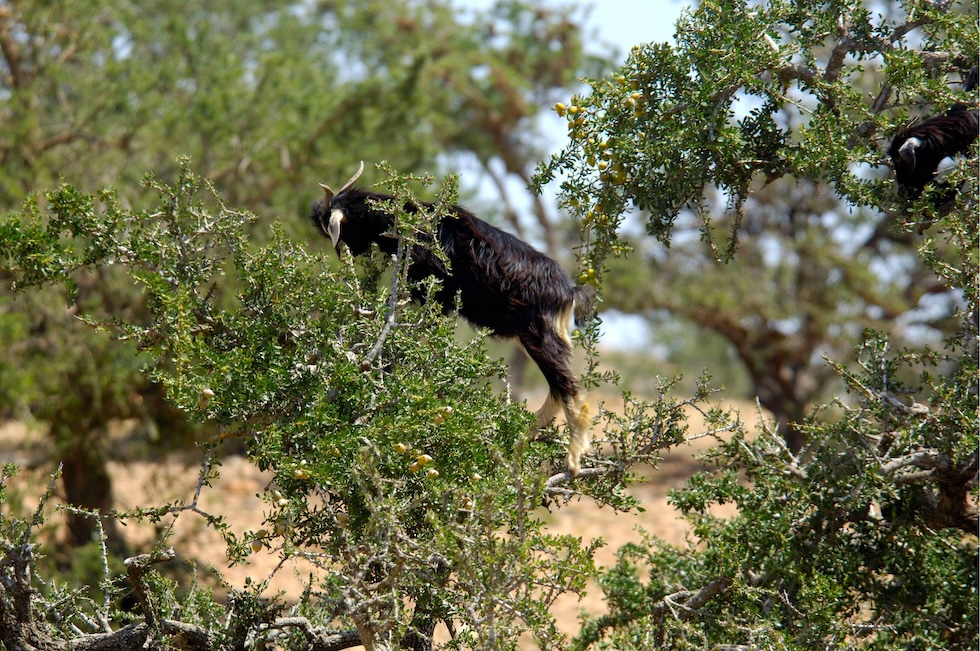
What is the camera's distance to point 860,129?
14.0ft

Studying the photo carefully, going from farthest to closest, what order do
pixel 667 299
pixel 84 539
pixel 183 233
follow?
pixel 667 299 < pixel 84 539 < pixel 183 233

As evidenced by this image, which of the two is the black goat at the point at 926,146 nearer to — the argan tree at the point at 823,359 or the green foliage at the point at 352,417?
the argan tree at the point at 823,359

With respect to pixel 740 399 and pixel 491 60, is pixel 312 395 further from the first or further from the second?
pixel 740 399

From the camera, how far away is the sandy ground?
28.8 feet

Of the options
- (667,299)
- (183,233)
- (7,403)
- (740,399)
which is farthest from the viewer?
(740,399)

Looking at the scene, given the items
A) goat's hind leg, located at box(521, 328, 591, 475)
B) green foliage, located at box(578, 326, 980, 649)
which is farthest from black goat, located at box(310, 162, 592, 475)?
green foliage, located at box(578, 326, 980, 649)

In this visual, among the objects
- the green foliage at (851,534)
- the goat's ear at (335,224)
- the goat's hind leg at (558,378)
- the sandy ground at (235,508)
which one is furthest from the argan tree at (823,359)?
the sandy ground at (235,508)

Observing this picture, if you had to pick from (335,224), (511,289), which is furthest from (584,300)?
(335,224)

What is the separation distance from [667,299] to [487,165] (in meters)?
4.08

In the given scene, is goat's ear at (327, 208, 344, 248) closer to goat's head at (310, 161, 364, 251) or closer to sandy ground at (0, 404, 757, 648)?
goat's head at (310, 161, 364, 251)

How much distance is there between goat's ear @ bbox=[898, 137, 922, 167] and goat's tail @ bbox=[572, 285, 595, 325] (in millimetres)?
1502

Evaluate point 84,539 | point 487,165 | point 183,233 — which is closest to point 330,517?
point 183,233

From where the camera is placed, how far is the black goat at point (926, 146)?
430cm

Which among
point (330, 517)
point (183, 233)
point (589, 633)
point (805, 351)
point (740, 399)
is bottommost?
point (330, 517)
